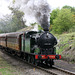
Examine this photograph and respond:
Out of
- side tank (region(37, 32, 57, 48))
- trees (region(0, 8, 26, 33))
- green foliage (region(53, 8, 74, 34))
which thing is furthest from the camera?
trees (region(0, 8, 26, 33))

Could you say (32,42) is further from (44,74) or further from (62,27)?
(62,27)

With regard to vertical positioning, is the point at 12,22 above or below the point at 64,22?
above

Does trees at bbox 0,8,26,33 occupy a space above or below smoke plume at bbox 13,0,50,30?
above

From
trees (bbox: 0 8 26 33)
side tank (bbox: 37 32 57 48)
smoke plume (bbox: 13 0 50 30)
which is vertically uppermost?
trees (bbox: 0 8 26 33)

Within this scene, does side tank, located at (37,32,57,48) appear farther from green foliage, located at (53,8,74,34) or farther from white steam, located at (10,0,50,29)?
green foliage, located at (53,8,74,34)

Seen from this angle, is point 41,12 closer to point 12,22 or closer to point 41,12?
point 41,12

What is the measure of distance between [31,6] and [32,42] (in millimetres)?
3286

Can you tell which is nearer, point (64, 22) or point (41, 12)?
point (41, 12)

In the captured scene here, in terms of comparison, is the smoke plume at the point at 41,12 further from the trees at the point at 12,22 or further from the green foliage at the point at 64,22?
the trees at the point at 12,22

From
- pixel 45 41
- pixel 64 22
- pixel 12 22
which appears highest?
pixel 12 22

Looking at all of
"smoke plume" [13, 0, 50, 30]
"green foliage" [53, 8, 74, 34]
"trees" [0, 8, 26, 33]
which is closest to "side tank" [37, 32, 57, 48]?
"smoke plume" [13, 0, 50, 30]

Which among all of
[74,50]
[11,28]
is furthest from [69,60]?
[11,28]

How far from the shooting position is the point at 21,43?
505 inches

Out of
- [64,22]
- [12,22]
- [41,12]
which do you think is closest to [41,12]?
[41,12]
